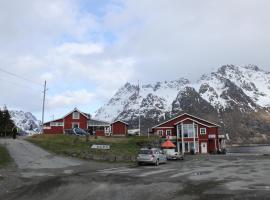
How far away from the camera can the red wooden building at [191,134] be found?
93.6m

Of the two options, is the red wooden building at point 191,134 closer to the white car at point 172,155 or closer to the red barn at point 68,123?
the red barn at point 68,123

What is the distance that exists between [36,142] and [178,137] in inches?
1590

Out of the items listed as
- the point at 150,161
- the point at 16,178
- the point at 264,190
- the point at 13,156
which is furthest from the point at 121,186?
the point at 13,156

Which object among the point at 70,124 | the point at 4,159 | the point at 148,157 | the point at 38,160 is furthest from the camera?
the point at 70,124

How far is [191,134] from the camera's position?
93750mm

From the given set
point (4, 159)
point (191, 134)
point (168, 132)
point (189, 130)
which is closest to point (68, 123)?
point (168, 132)

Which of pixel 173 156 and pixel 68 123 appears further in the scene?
pixel 68 123

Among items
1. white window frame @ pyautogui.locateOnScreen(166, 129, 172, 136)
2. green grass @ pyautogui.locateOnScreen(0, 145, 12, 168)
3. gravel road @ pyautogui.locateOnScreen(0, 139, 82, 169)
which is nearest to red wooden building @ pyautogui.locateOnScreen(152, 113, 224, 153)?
white window frame @ pyautogui.locateOnScreen(166, 129, 172, 136)

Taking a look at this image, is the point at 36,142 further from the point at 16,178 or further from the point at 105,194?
the point at 105,194

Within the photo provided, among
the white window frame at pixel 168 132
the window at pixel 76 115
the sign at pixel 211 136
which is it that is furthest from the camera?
the white window frame at pixel 168 132

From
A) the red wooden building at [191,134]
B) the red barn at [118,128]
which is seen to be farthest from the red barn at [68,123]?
the red wooden building at [191,134]

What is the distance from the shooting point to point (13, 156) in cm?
4419

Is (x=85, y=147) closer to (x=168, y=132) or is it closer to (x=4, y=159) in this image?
(x=4, y=159)

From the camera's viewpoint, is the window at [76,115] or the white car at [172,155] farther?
the window at [76,115]
